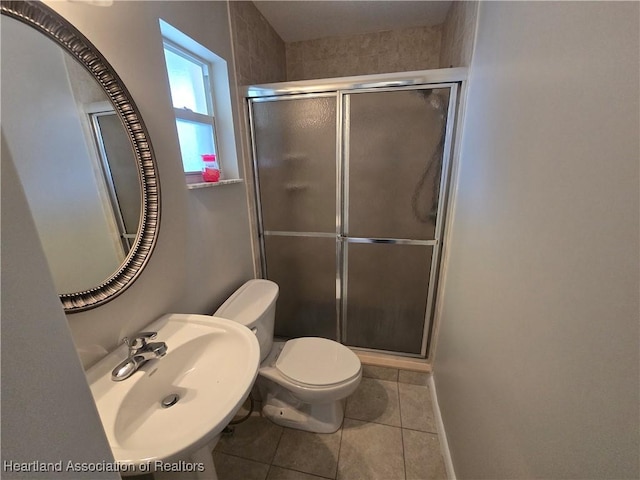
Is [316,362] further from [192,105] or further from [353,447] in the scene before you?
[192,105]

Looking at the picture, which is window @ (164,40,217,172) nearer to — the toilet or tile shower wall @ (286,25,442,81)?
the toilet

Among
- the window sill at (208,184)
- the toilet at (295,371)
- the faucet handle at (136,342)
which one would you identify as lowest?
the toilet at (295,371)

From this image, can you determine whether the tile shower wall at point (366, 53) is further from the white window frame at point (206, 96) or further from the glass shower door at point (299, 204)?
the white window frame at point (206, 96)

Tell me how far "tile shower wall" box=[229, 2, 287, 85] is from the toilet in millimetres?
1260

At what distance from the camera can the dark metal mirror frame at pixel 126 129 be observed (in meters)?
0.62

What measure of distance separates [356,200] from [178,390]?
1260 millimetres

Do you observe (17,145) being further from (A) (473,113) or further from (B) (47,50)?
(A) (473,113)

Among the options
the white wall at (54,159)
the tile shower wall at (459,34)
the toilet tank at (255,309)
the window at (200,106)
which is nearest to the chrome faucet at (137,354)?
the white wall at (54,159)

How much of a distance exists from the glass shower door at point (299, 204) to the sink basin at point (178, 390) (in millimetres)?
844

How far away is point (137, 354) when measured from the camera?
80cm

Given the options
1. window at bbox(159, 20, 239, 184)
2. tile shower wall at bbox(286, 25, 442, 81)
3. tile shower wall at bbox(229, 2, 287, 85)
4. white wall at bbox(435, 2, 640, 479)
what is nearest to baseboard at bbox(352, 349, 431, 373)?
white wall at bbox(435, 2, 640, 479)

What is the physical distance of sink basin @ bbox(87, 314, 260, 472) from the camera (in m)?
0.61

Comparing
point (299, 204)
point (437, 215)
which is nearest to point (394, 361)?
point (437, 215)

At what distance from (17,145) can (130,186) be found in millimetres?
284
